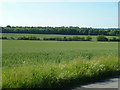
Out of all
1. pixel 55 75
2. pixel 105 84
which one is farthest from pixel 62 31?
pixel 55 75

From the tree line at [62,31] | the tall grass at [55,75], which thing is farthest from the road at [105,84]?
the tree line at [62,31]

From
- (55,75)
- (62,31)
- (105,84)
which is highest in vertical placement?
(62,31)

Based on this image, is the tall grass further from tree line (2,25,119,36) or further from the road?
tree line (2,25,119,36)

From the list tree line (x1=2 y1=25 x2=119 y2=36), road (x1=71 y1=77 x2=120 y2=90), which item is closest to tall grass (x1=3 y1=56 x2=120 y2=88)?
road (x1=71 y1=77 x2=120 y2=90)

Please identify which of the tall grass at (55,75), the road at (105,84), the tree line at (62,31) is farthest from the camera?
the tree line at (62,31)

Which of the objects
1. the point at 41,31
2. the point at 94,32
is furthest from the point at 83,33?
the point at 41,31

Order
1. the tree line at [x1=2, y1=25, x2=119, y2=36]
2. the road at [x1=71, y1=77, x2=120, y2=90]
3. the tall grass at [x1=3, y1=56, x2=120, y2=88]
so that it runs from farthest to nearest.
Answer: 1. the tree line at [x1=2, y1=25, x2=119, y2=36]
2. the road at [x1=71, y1=77, x2=120, y2=90]
3. the tall grass at [x1=3, y1=56, x2=120, y2=88]

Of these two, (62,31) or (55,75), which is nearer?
(55,75)

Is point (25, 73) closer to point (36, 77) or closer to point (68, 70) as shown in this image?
point (36, 77)

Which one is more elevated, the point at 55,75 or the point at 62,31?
the point at 62,31

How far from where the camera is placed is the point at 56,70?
26.5 feet

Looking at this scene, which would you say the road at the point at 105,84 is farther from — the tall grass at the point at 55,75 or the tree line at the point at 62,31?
the tree line at the point at 62,31

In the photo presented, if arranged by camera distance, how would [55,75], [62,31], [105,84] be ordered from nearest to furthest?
[55,75] → [105,84] → [62,31]

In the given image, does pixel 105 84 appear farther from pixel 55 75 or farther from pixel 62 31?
pixel 62 31
